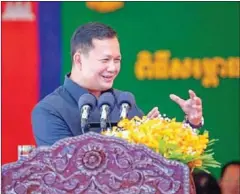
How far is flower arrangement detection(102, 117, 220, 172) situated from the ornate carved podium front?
0.10 meters

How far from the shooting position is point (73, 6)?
20.0 ft

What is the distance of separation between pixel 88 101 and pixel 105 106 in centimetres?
7

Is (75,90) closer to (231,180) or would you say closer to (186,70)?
(231,180)

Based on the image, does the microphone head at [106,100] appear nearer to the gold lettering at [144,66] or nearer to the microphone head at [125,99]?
the microphone head at [125,99]

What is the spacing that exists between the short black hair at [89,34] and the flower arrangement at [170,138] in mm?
524

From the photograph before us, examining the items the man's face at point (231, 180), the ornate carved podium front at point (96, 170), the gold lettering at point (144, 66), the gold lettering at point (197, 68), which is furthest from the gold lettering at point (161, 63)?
the ornate carved podium front at point (96, 170)

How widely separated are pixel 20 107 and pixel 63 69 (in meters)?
0.39

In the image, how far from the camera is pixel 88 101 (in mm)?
3432

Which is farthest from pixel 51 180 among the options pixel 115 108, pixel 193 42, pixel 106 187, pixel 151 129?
pixel 193 42

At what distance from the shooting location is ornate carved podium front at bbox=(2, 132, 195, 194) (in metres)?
3.02

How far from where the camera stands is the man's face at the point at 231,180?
5.60m

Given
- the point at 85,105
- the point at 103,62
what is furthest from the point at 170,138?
the point at 103,62

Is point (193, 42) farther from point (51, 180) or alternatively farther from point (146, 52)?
point (51, 180)

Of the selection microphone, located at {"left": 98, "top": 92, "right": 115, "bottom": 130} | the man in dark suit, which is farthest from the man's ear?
microphone, located at {"left": 98, "top": 92, "right": 115, "bottom": 130}
